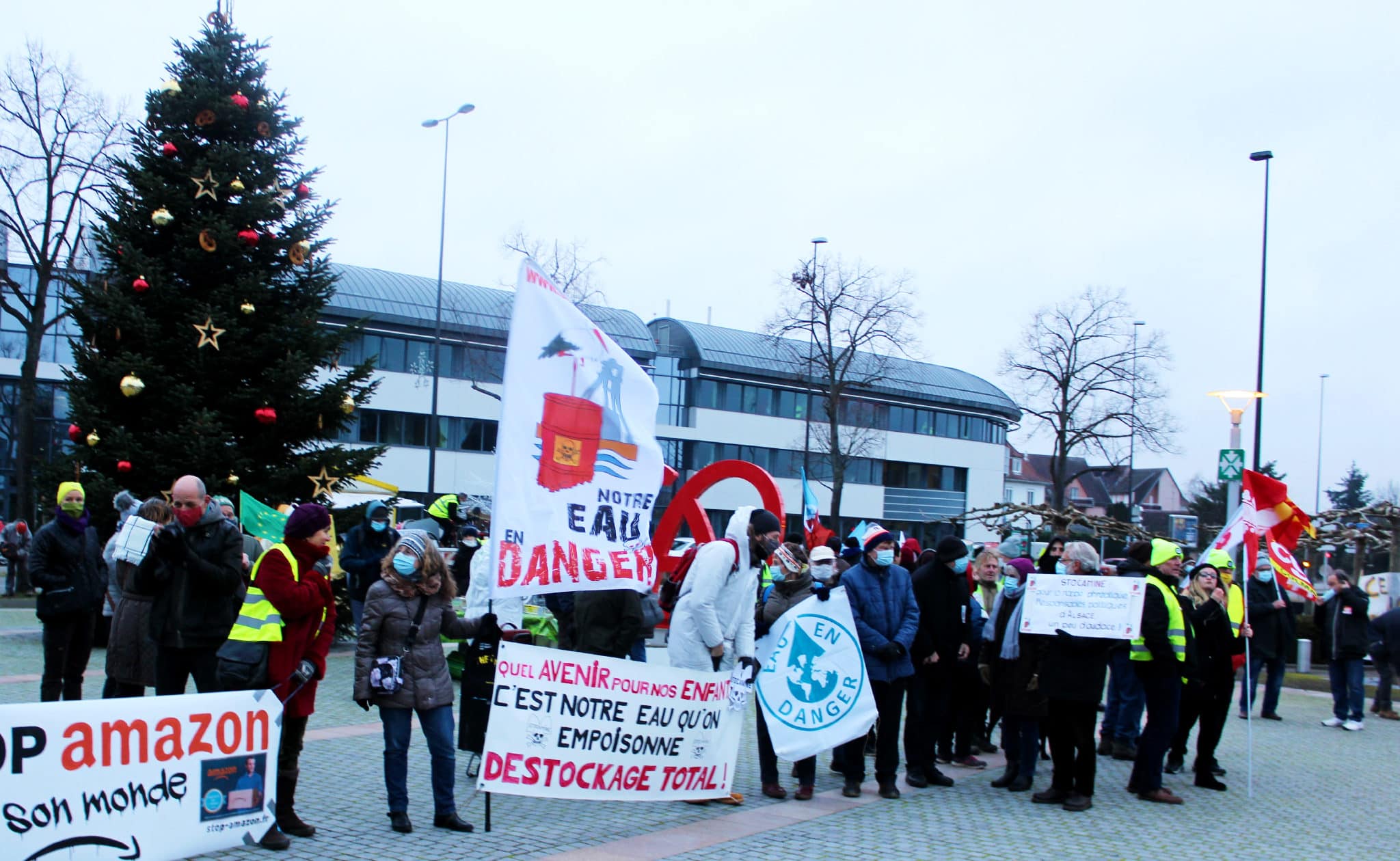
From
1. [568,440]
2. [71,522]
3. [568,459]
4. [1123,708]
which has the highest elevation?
[568,440]

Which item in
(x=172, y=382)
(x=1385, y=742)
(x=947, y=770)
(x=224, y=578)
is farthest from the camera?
(x=172, y=382)

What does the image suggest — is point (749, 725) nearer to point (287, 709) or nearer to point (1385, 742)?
point (287, 709)

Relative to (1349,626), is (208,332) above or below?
above

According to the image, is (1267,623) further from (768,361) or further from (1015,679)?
(768,361)

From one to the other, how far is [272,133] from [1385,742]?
51.2 feet

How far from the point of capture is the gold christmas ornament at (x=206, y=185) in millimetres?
15542

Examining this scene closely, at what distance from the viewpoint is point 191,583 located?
7281 mm

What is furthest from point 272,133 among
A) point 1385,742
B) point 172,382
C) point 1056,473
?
point 1056,473

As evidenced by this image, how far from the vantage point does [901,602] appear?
905cm

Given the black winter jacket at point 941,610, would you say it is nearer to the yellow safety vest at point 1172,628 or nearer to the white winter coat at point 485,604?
the yellow safety vest at point 1172,628

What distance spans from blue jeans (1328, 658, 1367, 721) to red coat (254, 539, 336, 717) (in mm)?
12532

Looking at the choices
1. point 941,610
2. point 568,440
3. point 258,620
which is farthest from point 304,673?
point 941,610

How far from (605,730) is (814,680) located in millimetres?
1954

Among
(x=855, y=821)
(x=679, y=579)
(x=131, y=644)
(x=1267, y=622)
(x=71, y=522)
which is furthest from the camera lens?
(x=1267, y=622)
